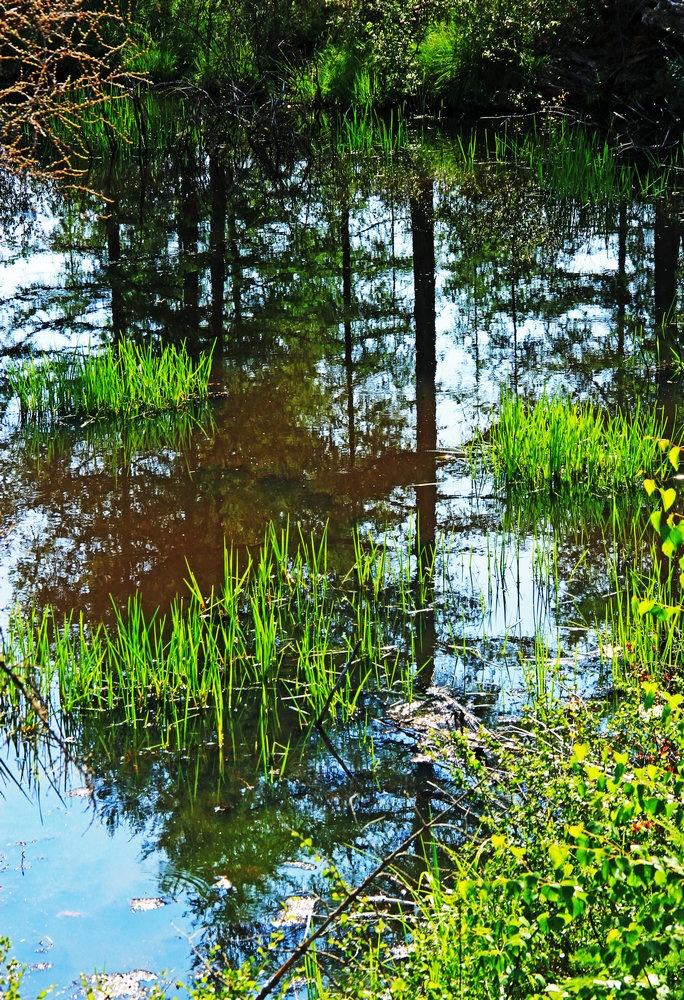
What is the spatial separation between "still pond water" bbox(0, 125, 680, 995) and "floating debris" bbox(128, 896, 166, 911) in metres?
0.01

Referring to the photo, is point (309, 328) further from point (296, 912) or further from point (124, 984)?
point (124, 984)

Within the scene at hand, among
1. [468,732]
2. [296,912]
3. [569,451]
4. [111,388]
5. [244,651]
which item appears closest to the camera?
[296,912]

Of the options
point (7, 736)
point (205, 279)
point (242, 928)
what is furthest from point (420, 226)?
point (242, 928)

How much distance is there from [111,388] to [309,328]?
2109mm

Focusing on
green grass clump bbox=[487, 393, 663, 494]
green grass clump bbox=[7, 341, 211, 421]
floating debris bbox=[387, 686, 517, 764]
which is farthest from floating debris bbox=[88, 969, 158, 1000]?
green grass clump bbox=[7, 341, 211, 421]

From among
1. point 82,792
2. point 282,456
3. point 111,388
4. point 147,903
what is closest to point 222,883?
point 147,903

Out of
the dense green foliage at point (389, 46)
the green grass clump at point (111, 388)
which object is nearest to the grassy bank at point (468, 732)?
the green grass clump at point (111, 388)

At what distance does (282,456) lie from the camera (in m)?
6.72

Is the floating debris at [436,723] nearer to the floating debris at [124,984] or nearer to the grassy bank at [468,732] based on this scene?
the grassy bank at [468,732]

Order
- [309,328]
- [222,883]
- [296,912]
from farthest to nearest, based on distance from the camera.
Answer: [309,328]
[222,883]
[296,912]

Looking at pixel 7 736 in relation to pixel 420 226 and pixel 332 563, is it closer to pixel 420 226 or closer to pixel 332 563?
pixel 332 563

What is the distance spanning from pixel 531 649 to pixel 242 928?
1824mm

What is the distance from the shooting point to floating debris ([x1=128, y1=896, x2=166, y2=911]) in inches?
133

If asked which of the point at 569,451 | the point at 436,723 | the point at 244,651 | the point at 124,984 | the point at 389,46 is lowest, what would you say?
the point at 124,984
